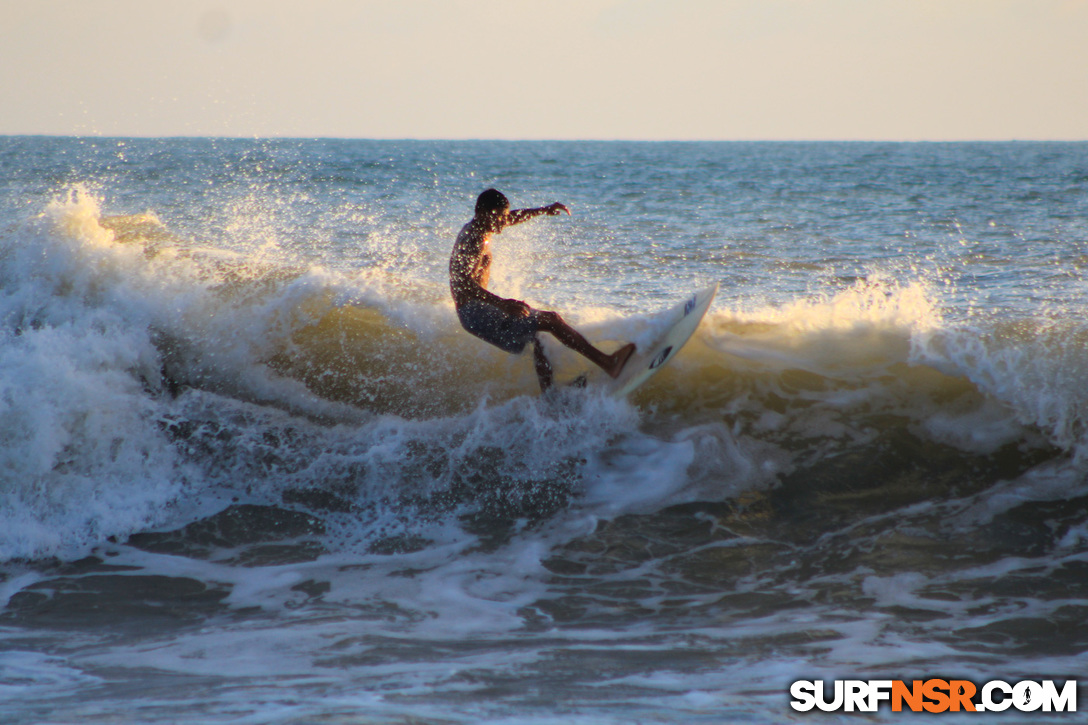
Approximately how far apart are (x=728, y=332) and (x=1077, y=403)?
255cm

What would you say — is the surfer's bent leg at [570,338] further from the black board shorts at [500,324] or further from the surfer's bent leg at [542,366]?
the surfer's bent leg at [542,366]

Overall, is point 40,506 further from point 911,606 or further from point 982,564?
point 982,564

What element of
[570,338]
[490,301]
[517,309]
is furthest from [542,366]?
[490,301]

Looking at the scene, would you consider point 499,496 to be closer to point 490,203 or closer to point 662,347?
point 662,347

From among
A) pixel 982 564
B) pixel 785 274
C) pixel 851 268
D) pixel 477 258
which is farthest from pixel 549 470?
pixel 851 268

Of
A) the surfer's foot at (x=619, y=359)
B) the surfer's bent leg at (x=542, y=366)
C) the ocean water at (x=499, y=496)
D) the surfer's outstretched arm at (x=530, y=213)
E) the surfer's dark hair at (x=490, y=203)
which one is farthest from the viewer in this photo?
the surfer's foot at (x=619, y=359)

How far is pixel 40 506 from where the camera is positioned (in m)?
5.37

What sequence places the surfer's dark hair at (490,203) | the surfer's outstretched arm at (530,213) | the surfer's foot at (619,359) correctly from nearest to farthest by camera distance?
the surfer's dark hair at (490,203), the surfer's outstretched arm at (530,213), the surfer's foot at (619,359)

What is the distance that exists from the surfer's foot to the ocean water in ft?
0.81

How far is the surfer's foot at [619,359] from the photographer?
606cm

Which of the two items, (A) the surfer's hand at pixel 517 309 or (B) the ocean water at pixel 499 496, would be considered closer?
(B) the ocean water at pixel 499 496

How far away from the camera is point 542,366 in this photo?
6.05 meters

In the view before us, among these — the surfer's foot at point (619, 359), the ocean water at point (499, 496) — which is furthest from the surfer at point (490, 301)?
the ocean water at point (499, 496)

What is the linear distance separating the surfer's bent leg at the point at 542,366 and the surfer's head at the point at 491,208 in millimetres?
859
